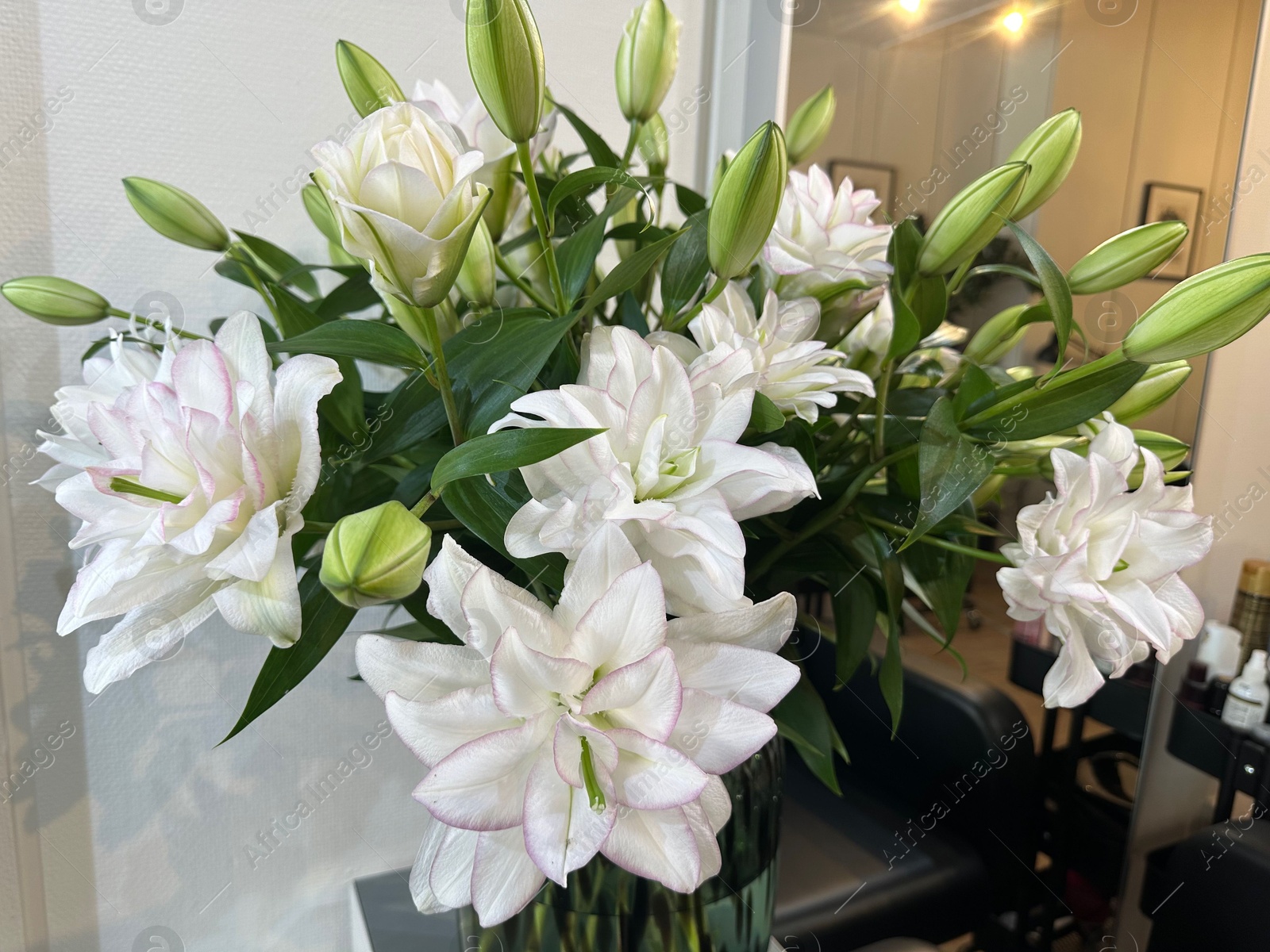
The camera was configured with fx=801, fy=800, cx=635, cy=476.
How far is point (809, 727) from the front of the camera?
0.46m

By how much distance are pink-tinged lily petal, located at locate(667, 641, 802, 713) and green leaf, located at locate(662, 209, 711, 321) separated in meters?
0.20

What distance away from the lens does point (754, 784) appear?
46cm

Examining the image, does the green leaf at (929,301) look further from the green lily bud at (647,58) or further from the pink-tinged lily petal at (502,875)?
the pink-tinged lily petal at (502,875)

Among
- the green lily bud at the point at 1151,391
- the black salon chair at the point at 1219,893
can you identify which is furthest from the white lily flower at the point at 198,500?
the black salon chair at the point at 1219,893

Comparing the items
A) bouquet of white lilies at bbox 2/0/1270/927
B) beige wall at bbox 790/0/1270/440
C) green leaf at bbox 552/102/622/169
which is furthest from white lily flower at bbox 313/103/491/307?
beige wall at bbox 790/0/1270/440

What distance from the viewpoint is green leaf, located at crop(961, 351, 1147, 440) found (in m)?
0.39

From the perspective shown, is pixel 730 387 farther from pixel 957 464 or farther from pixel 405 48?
pixel 405 48

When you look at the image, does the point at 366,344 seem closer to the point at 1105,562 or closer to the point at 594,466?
the point at 594,466

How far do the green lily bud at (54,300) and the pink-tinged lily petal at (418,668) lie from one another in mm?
323

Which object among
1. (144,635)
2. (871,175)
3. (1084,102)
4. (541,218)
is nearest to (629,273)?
(541,218)

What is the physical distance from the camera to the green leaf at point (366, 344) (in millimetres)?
362

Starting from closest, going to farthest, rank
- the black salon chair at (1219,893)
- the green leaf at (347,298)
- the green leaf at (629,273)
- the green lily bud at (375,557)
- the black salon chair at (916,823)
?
the green lily bud at (375,557) < the green leaf at (629,273) < the green leaf at (347,298) < the black salon chair at (1219,893) < the black salon chair at (916,823)

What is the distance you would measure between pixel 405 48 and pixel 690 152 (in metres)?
0.29

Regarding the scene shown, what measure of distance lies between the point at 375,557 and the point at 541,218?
7.4 inches
